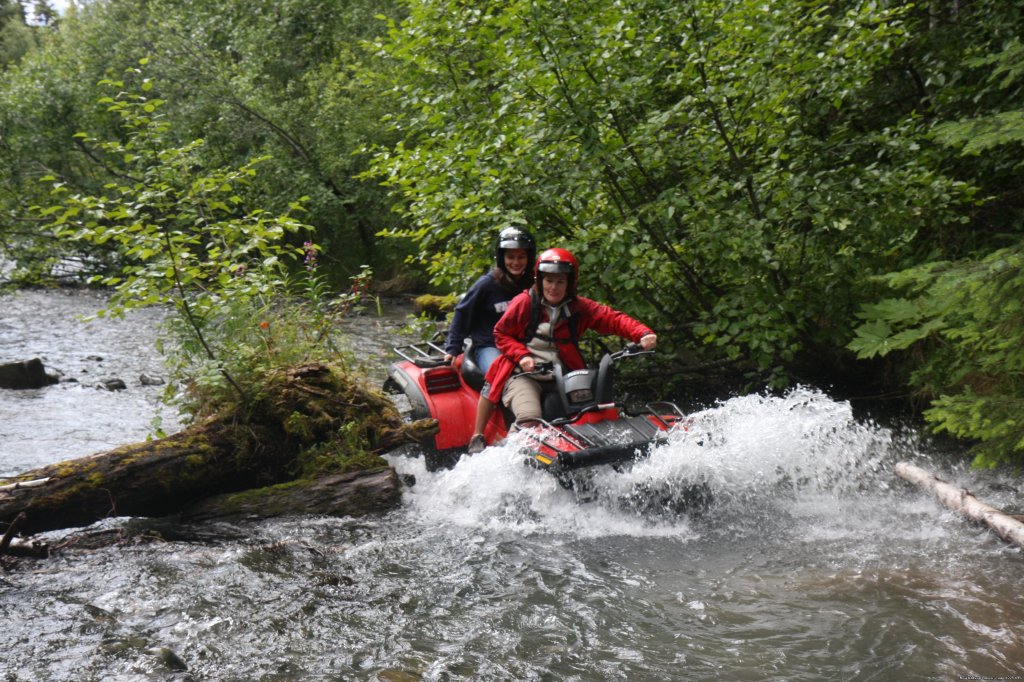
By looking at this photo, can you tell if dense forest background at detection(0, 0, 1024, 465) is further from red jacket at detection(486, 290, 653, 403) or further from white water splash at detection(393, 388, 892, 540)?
red jacket at detection(486, 290, 653, 403)

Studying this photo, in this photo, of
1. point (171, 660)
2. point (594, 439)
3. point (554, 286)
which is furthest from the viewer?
point (554, 286)

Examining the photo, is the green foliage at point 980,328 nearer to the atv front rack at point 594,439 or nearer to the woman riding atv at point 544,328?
the atv front rack at point 594,439

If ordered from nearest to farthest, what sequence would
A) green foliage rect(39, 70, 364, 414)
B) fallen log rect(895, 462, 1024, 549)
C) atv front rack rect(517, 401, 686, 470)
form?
fallen log rect(895, 462, 1024, 549), atv front rack rect(517, 401, 686, 470), green foliage rect(39, 70, 364, 414)

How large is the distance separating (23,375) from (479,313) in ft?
26.6

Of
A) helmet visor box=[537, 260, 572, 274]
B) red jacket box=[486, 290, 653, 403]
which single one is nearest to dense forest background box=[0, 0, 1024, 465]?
red jacket box=[486, 290, 653, 403]

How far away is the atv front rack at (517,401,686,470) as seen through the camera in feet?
20.6

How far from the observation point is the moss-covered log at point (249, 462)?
6379mm

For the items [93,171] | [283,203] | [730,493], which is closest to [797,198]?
[730,493]

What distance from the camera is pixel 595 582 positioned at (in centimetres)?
A: 552

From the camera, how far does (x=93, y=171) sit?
22.7 meters

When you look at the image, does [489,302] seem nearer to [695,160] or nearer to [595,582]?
[695,160]

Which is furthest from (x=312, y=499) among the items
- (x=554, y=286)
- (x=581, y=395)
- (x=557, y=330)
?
(x=554, y=286)

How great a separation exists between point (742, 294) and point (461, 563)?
402 centimetres

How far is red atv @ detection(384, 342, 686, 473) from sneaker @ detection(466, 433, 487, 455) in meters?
0.13
